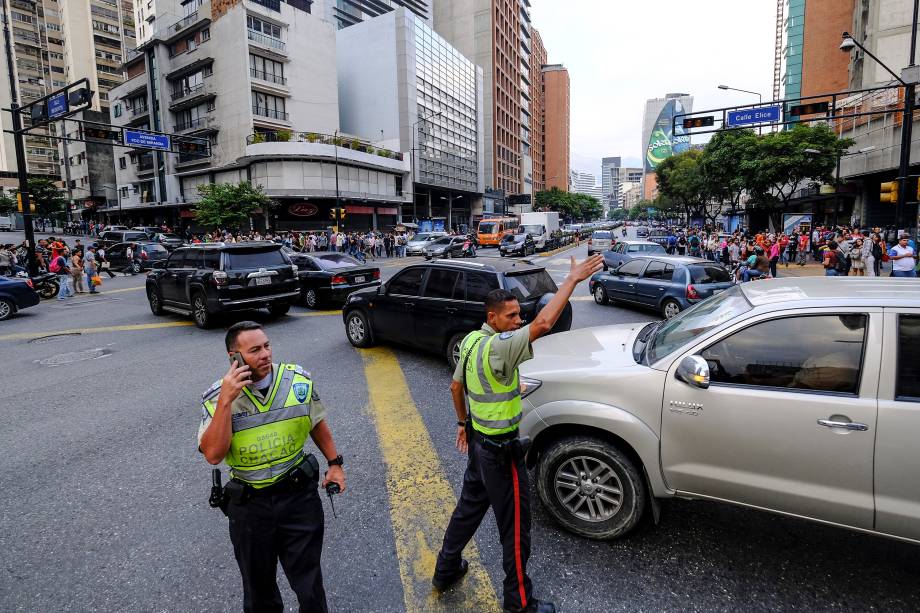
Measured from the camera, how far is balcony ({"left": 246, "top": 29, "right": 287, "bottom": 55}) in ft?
147

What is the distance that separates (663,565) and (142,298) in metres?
17.4

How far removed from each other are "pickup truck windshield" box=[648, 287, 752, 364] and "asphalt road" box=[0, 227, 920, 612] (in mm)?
1246

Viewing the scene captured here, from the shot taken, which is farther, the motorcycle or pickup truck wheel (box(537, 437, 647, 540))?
the motorcycle

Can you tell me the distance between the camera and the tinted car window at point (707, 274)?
1150 cm

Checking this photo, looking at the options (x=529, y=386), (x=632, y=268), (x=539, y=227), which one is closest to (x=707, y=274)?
(x=632, y=268)

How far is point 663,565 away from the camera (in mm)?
3143

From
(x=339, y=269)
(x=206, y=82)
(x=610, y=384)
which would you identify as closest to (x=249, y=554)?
(x=610, y=384)

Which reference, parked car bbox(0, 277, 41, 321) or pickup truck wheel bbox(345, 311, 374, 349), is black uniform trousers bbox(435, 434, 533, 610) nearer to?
pickup truck wheel bbox(345, 311, 374, 349)

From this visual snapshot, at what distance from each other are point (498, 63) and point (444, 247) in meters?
68.6

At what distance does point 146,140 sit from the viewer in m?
23.0

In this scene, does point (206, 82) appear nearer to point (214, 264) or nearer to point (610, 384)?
point (214, 264)

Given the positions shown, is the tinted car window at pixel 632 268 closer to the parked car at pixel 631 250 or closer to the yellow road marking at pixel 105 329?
the parked car at pixel 631 250

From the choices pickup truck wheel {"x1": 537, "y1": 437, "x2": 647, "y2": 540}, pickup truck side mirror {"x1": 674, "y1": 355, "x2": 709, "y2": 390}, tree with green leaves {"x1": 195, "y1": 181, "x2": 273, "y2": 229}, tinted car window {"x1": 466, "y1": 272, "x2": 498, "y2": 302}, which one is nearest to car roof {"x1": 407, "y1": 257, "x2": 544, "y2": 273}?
tinted car window {"x1": 466, "y1": 272, "x2": 498, "y2": 302}

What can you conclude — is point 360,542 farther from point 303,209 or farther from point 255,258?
point 303,209
